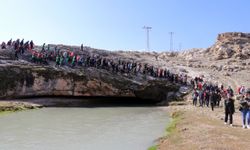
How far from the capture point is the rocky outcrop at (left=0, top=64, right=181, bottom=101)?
151 feet

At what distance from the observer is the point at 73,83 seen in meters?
49.2

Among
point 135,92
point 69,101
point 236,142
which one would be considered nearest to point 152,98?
point 135,92

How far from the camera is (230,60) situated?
3068 inches

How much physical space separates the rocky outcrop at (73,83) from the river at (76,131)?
1005 cm

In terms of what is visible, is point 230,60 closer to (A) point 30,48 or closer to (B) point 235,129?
(A) point 30,48

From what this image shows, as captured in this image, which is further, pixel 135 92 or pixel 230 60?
pixel 230 60

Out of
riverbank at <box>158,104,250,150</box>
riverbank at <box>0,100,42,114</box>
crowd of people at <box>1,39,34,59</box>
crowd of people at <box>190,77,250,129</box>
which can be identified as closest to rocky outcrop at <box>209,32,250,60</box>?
crowd of people at <box>190,77,250,129</box>

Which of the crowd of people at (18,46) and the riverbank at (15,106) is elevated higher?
the crowd of people at (18,46)

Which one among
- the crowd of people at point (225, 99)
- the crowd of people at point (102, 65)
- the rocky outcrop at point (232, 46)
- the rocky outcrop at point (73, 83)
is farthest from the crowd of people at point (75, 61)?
the rocky outcrop at point (232, 46)

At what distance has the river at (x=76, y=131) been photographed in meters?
20.9

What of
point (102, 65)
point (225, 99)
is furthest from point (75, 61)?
point (225, 99)

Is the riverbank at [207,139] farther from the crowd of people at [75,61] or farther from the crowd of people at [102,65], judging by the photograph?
the crowd of people at [75,61]

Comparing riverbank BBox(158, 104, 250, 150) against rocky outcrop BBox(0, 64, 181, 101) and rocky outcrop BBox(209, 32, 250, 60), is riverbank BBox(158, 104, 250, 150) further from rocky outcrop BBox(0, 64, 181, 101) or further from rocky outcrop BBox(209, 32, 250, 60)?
rocky outcrop BBox(209, 32, 250, 60)

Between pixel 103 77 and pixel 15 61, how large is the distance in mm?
11220
